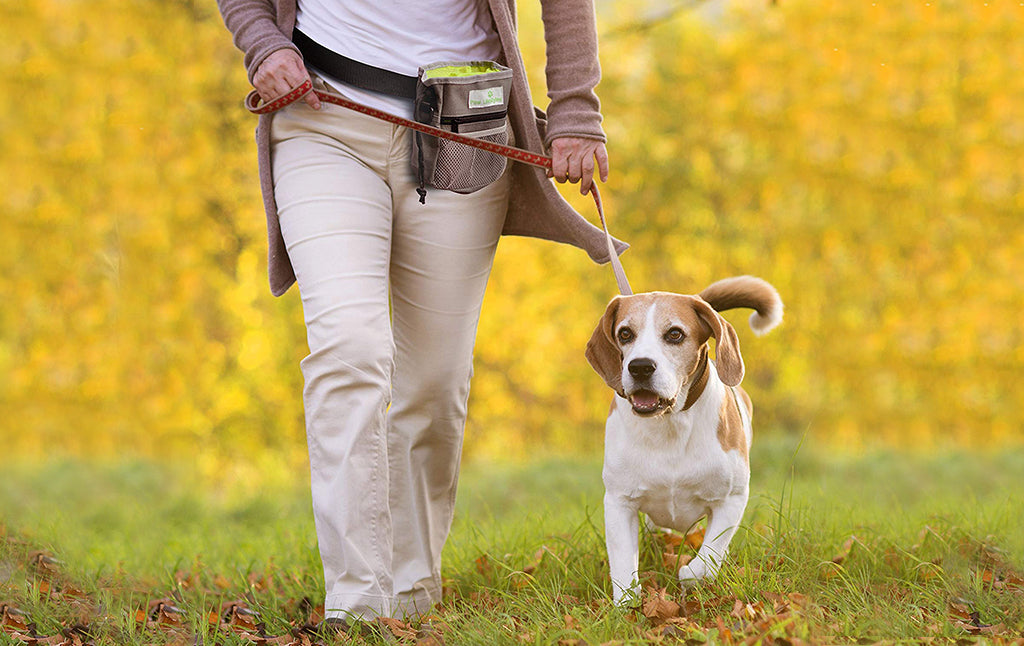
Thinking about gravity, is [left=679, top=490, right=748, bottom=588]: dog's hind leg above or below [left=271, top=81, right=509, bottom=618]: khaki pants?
below

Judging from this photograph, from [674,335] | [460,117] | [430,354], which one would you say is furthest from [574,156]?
[430,354]

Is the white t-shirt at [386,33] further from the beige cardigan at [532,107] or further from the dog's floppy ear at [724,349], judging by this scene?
the dog's floppy ear at [724,349]

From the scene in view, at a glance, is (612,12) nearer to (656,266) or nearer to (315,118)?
(656,266)

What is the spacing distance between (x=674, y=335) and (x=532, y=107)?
2.53 feet

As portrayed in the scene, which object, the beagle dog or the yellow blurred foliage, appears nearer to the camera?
the beagle dog

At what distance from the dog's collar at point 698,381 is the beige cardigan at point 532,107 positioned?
42 centimetres

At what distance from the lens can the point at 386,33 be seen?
9.59ft

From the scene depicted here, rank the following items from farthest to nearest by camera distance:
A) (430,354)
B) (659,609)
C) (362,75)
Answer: (430,354) → (362,75) → (659,609)

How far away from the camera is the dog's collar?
301 centimetres

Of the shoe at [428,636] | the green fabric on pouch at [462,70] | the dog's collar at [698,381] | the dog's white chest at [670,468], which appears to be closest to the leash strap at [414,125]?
the green fabric on pouch at [462,70]

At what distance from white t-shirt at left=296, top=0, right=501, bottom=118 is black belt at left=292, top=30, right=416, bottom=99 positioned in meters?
0.01

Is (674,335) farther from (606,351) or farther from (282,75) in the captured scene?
(282,75)

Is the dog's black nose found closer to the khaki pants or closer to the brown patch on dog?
the brown patch on dog

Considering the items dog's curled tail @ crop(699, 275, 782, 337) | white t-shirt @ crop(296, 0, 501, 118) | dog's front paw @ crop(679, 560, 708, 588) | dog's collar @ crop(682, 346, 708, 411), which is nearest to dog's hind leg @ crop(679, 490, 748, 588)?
dog's front paw @ crop(679, 560, 708, 588)
